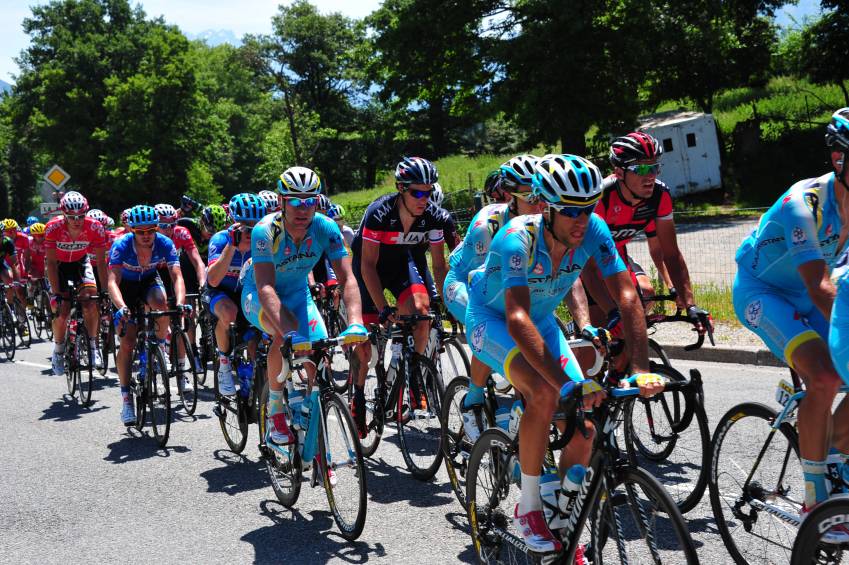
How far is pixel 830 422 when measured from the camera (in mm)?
4129

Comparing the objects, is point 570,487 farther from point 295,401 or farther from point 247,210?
point 247,210

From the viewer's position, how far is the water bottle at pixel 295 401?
20.0 feet

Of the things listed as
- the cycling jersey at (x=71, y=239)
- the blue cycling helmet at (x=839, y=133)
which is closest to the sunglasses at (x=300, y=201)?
the blue cycling helmet at (x=839, y=133)

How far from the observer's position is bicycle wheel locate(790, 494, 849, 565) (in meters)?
3.28

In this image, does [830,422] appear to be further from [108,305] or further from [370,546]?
[108,305]

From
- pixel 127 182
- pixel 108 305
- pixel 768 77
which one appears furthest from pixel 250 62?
pixel 108 305

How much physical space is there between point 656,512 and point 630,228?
3.49 metres

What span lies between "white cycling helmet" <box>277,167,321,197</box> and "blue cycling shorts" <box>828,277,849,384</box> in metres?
3.58

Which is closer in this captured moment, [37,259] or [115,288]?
[115,288]

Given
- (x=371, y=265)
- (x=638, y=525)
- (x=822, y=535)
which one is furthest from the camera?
(x=371, y=265)

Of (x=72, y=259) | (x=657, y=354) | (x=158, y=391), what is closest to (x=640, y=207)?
(x=657, y=354)

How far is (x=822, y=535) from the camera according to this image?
10.9 feet

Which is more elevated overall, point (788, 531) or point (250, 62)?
point (250, 62)

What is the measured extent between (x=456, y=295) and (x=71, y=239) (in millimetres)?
7083
